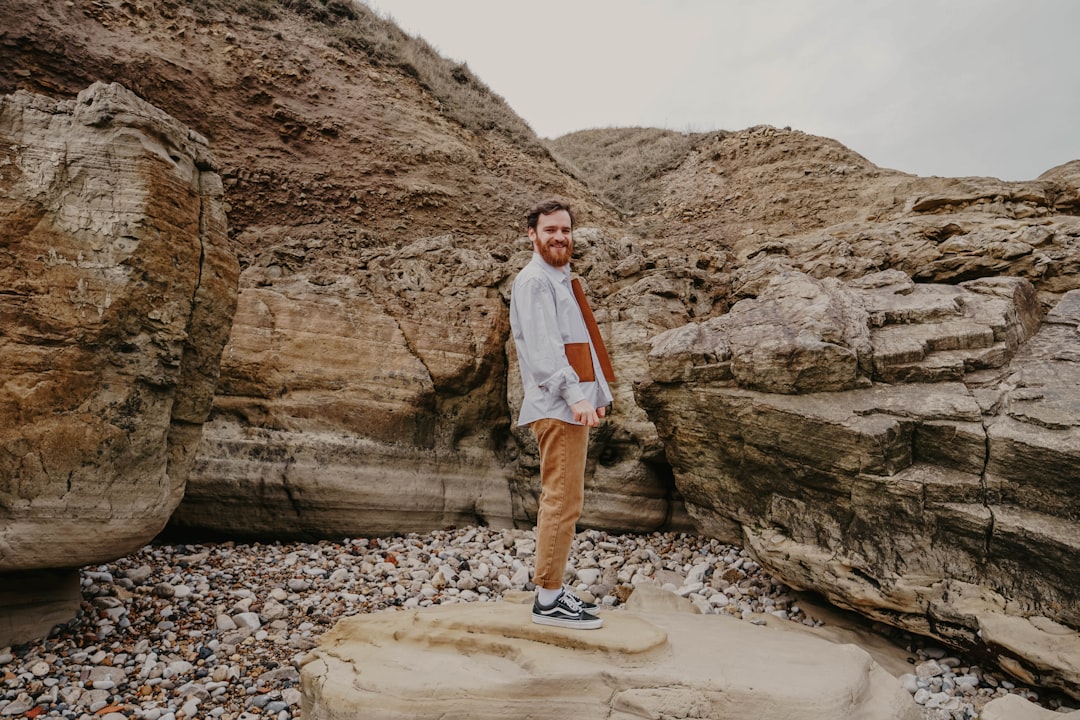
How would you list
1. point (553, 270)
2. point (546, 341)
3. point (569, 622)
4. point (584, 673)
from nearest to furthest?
point (584, 673) < point (546, 341) < point (569, 622) < point (553, 270)

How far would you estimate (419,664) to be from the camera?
338 centimetres

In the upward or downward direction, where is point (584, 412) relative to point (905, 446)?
upward

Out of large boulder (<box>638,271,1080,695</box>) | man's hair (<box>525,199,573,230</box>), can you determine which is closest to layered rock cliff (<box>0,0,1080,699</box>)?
large boulder (<box>638,271,1080,695</box>)

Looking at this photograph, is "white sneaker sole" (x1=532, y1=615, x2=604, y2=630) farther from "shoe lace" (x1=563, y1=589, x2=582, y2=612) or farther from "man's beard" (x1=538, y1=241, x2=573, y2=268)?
"man's beard" (x1=538, y1=241, x2=573, y2=268)

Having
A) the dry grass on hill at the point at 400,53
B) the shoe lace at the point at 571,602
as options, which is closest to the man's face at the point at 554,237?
the shoe lace at the point at 571,602

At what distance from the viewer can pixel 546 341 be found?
3.50 meters

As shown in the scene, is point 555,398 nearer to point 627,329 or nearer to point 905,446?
point 905,446

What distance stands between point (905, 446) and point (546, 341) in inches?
116

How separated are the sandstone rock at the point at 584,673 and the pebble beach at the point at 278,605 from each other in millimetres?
748

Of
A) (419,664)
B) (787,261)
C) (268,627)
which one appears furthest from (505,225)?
(419,664)

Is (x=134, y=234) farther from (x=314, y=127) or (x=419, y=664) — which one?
(x=314, y=127)

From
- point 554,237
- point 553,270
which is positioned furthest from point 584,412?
point 554,237

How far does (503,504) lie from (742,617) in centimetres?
350

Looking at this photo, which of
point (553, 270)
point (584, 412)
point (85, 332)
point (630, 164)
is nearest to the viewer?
point (584, 412)
